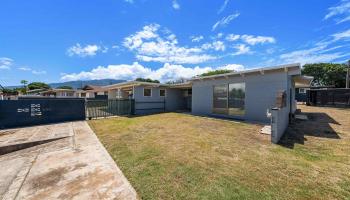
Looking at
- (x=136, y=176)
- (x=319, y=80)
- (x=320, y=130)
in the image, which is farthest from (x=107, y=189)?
(x=319, y=80)

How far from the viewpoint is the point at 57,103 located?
1124 centimetres

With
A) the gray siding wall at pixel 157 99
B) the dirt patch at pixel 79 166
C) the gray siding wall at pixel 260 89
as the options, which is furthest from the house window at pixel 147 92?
the dirt patch at pixel 79 166

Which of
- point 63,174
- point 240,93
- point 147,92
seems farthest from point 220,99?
point 63,174

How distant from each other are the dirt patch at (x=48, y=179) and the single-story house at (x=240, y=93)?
7.08 m

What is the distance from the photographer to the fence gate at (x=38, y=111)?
9.65m

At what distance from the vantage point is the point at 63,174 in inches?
156

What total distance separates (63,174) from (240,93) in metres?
9.70

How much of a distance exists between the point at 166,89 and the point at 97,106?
685cm

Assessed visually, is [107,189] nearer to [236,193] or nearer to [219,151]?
[236,193]

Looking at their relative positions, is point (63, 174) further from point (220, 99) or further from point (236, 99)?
point (220, 99)

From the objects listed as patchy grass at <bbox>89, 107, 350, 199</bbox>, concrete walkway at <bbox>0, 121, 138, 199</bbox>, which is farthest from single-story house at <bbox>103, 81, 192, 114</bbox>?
concrete walkway at <bbox>0, 121, 138, 199</bbox>

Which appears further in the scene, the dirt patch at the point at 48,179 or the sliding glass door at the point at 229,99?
the sliding glass door at the point at 229,99

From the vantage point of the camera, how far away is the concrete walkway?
318 centimetres

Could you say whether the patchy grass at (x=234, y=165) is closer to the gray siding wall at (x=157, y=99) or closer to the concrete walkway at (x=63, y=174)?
the concrete walkway at (x=63, y=174)
